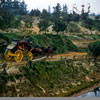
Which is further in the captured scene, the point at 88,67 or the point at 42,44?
the point at 42,44

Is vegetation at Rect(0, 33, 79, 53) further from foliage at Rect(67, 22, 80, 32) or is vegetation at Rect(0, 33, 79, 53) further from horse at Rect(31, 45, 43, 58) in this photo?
foliage at Rect(67, 22, 80, 32)

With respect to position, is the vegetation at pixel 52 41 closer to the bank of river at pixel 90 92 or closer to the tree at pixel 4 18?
the tree at pixel 4 18

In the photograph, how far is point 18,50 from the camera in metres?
11.6

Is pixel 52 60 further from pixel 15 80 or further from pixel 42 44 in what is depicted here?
pixel 15 80

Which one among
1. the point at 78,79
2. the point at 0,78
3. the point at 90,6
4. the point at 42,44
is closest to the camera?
the point at 0,78

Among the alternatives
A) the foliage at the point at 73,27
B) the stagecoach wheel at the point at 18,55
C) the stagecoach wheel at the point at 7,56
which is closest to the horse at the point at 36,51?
the stagecoach wheel at the point at 18,55

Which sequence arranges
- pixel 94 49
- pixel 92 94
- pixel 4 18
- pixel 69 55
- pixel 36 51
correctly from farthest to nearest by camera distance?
pixel 4 18 < pixel 69 55 < pixel 94 49 < pixel 36 51 < pixel 92 94

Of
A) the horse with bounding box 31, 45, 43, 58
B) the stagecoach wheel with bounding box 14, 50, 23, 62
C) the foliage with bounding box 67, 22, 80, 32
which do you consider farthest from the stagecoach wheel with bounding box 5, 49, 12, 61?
the foliage with bounding box 67, 22, 80, 32

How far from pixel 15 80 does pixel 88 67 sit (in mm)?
6050

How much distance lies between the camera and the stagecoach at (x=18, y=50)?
38.0 feet

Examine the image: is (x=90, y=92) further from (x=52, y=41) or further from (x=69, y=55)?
(x=52, y=41)

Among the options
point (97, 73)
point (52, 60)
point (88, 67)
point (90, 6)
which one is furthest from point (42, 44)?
point (90, 6)

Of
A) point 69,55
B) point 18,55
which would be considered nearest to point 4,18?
point 18,55

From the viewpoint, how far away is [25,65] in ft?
37.1
